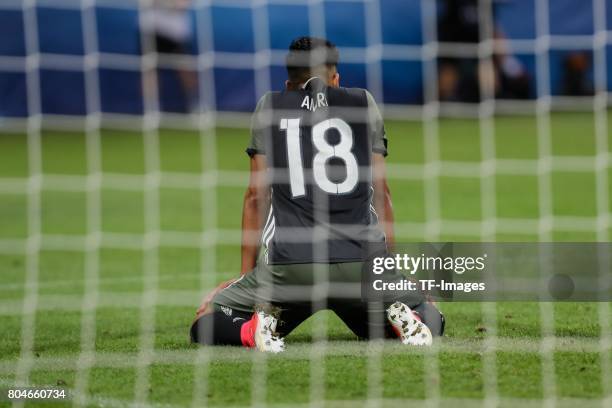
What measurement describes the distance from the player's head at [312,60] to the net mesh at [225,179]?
1.38 metres

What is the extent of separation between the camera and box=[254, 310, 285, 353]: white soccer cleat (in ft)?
20.1

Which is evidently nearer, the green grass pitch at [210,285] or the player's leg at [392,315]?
the green grass pitch at [210,285]

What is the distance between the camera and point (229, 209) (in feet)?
40.2

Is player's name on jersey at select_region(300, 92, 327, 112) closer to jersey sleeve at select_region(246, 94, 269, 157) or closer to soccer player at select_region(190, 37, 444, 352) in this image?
soccer player at select_region(190, 37, 444, 352)

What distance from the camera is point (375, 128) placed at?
20.7 feet

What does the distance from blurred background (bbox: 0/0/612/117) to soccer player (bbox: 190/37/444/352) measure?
7414mm

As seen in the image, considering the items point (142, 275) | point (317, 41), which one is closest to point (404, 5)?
point (142, 275)

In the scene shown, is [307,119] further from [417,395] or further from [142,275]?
[142,275]

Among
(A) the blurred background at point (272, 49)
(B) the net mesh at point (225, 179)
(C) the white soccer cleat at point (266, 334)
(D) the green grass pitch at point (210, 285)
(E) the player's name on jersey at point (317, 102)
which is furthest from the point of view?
(A) the blurred background at point (272, 49)

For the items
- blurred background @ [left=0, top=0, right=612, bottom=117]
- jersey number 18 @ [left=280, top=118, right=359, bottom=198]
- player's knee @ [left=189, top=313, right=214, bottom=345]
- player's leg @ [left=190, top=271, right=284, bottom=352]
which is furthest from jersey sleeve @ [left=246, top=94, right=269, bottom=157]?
blurred background @ [left=0, top=0, right=612, bottom=117]

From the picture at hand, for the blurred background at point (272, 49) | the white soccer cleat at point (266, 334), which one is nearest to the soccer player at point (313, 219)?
the white soccer cleat at point (266, 334)

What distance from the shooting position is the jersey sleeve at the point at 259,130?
6.27 m

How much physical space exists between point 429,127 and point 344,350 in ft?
39.9

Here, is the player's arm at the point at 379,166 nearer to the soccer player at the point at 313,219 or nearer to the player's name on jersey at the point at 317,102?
the soccer player at the point at 313,219
